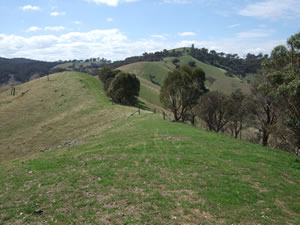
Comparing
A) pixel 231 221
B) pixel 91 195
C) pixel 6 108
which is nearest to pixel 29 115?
pixel 6 108

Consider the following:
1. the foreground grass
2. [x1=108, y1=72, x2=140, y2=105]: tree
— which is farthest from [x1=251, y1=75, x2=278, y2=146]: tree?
[x1=108, y1=72, x2=140, y2=105]: tree

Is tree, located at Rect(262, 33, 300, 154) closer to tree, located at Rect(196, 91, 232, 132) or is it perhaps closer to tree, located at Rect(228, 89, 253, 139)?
tree, located at Rect(228, 89, 253, 139)

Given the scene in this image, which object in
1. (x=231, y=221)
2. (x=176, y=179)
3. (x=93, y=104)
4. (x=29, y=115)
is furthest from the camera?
(x=93, y=104)

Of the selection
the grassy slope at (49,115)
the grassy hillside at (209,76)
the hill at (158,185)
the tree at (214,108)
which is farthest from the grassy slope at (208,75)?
the hill at (158,185)

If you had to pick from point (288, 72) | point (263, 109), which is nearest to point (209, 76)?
point (263, 109)

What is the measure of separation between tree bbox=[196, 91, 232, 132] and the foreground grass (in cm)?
2360

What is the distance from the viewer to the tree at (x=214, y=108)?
4294 centimetres

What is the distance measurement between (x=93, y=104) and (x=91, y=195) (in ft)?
165

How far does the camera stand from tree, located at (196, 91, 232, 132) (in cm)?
4294

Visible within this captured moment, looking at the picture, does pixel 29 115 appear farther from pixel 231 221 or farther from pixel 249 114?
pixel 231 221

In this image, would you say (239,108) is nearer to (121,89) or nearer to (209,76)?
(121,89)

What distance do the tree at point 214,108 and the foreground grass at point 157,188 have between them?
23.6m

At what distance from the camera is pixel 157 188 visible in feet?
40.7

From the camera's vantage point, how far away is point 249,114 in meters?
38.8
